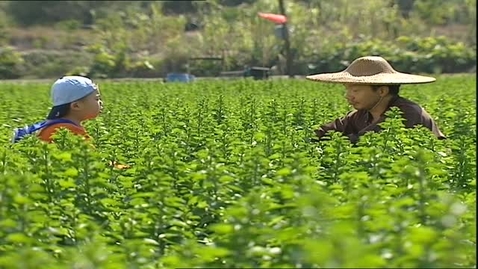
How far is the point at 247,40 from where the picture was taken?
34375 millimetres

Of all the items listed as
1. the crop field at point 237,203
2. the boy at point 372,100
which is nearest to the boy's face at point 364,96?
the boy at point 372,100

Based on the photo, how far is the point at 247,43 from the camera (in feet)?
112

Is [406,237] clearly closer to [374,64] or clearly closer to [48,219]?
[48,219]

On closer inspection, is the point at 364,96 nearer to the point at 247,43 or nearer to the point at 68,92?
the point at 68,92

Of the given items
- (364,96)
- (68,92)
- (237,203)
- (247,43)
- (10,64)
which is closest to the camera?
(237,203)

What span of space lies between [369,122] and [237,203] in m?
3.50

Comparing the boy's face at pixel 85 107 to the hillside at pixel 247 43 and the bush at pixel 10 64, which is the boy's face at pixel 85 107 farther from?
the bush at pixel 10 64

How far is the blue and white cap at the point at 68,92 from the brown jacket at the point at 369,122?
1577 millimetres

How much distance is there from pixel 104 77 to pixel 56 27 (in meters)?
19.4

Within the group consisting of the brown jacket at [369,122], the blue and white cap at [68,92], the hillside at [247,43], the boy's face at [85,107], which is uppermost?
the blue and white cap at [68,92]

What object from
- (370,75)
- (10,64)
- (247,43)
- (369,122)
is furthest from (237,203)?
(247,43)

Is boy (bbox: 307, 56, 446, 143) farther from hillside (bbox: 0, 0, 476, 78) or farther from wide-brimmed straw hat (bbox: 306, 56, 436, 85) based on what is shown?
hillside (bbox: 0, 0, 476, 78)

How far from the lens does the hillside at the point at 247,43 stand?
107 ft

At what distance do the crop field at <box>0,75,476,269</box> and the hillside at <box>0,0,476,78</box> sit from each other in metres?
25.8
